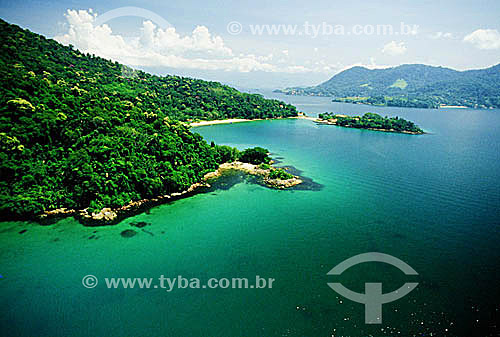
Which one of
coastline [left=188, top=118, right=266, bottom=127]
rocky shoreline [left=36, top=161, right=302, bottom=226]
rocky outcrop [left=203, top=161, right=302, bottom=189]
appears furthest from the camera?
coastline [left=188, top=118, right=266, bottom=127]

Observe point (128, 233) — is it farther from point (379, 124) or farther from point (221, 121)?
point (379, 124)

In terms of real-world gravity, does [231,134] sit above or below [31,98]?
below

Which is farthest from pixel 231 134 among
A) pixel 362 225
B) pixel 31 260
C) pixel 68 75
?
pixel 31 260

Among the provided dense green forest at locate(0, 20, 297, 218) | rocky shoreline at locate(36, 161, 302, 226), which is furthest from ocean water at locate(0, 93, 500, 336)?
dense green forest at locate(0, 20, 297, 218)

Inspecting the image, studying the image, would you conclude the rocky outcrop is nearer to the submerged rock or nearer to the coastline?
the submerged rock

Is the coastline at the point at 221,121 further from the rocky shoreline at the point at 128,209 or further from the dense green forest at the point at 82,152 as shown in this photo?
the rocky shoreline at the point at 128,209

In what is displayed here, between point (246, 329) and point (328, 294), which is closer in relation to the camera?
point (246, 329)

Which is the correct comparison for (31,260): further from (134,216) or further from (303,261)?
(303,261)

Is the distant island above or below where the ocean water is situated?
above
